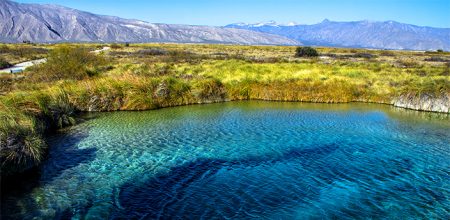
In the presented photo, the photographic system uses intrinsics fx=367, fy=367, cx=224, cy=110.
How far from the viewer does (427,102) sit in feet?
89.0

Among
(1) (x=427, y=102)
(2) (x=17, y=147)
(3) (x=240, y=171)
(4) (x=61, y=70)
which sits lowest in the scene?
(3) (x=240, y=171)

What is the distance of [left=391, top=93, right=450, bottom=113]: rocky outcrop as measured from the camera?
26.8 metres

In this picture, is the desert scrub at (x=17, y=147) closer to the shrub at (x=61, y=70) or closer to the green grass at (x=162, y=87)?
the green grass at (x=162, y=87)

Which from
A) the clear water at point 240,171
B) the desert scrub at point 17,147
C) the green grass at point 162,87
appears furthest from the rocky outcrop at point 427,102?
the desert scrub at point 17,147

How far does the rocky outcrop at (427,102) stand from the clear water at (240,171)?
5196 mm

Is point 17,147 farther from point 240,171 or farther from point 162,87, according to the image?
point 162,87

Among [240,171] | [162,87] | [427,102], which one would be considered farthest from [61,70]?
[427,102]

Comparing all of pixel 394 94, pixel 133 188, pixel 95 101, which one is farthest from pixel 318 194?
pixel 394 94

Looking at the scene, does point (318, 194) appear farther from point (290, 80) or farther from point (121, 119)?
point (290, 80)

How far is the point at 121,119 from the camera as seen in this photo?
2212 centimetres

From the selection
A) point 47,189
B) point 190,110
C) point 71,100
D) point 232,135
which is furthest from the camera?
point 190,110

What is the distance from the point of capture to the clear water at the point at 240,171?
1072 centimetres

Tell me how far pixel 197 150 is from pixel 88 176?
4.81m

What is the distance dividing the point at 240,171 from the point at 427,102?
Answer: 65.3ft
